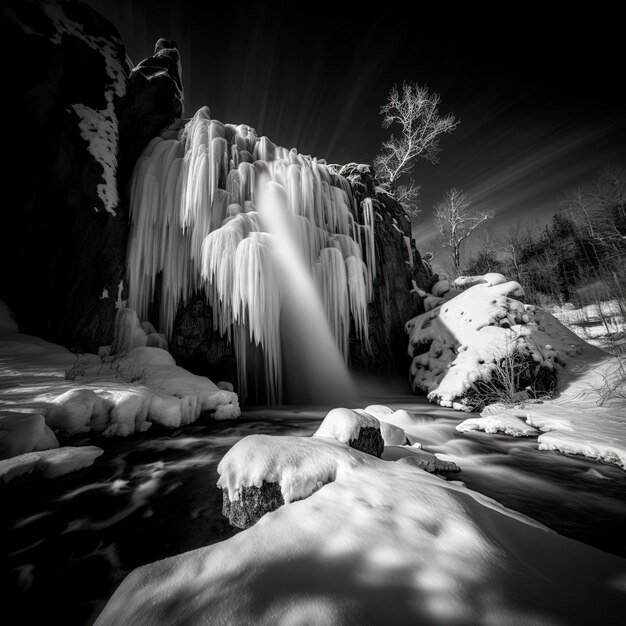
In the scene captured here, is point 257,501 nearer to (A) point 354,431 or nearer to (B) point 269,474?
(B) point 269,474

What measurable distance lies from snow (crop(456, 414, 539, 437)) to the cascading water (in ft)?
Answer: 16.4

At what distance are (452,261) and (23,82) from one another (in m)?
19.9

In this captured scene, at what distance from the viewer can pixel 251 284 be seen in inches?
274

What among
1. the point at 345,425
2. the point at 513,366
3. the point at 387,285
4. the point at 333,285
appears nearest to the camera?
the point at 345,425

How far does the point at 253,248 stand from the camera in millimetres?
6891

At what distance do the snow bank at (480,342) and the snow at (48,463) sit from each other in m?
7.97

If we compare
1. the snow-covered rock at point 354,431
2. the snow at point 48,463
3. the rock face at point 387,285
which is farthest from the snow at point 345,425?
the rock face at point 387,285

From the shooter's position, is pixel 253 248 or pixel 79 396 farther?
pixel 253 248

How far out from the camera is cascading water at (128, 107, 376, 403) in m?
7.18

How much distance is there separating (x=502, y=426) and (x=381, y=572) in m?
5.02

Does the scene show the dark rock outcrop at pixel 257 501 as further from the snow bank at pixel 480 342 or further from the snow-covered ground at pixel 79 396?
the snow bank at pixel 480 342

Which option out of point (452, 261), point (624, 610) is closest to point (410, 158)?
point (452, 261)

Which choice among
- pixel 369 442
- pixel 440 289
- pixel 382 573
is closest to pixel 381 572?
pixel 382 573

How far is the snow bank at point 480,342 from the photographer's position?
7.19 meters
